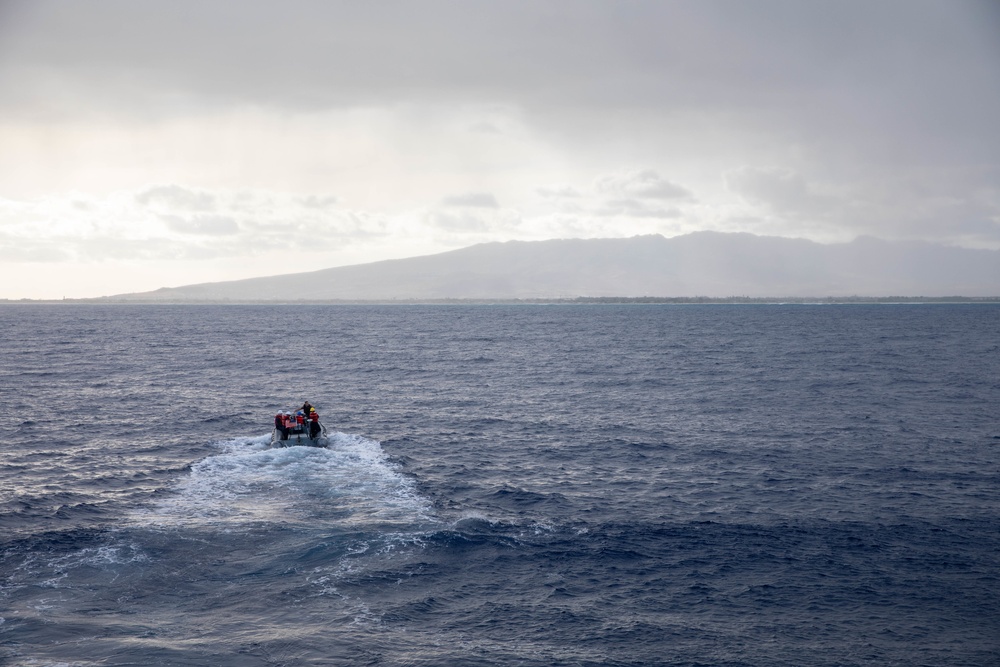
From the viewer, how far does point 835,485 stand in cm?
4106

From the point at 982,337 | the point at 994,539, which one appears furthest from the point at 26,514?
the point at 982,337

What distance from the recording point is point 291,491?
131 ft

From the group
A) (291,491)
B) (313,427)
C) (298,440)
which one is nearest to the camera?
(291,491)

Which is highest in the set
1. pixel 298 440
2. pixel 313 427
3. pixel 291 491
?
pixel 313 427

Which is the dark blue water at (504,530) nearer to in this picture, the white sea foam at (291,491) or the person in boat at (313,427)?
the white sea foam at (291,491)

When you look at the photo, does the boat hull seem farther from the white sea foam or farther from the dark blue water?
the dark blue water

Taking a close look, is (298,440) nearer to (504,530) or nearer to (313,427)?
(313,427)

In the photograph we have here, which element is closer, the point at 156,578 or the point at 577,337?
the point at 156,578

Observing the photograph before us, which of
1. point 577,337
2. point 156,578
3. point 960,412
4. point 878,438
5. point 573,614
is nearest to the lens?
point 573,614

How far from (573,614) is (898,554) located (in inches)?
590

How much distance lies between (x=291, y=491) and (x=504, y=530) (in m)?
12.8

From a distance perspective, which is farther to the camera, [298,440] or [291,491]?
[298,440]

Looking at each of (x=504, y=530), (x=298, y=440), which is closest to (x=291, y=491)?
(x=298, y=440)

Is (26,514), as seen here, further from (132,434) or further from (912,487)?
(912,487)
